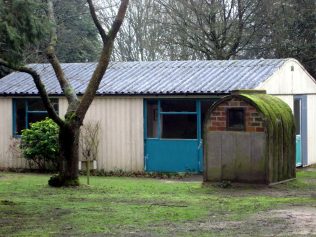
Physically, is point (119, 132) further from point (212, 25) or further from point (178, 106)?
point (212, 25)

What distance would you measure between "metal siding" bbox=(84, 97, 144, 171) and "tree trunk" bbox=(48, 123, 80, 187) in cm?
629

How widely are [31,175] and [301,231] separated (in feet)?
45.1

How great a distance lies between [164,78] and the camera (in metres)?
23.1

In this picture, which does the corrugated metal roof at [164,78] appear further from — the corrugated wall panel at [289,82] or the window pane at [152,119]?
the window pane at [152,119]

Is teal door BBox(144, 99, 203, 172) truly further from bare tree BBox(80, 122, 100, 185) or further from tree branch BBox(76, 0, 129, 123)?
tree branch BBox(76, 0, 129, 123)

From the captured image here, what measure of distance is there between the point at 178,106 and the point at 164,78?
1376mm

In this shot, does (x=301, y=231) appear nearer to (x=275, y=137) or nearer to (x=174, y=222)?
(x=174, y=222)

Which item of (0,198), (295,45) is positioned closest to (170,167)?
(0,198)

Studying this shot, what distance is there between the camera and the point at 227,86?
2123cm

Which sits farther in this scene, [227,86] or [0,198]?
[227,86]

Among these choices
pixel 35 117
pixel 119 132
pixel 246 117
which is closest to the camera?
pixel 246 117

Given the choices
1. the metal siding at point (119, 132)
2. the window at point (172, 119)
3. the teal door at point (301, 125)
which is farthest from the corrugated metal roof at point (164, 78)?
the teal door at point (301, 125)

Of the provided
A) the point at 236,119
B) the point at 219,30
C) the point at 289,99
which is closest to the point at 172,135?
the point at 289,99

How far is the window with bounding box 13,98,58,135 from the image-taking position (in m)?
24.1
